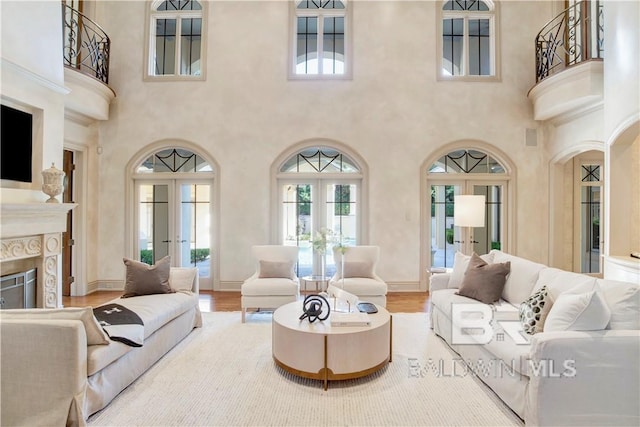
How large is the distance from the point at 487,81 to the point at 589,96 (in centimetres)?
166

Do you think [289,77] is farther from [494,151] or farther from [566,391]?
[566,391]

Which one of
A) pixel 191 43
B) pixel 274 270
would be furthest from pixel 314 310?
pixel 191 43

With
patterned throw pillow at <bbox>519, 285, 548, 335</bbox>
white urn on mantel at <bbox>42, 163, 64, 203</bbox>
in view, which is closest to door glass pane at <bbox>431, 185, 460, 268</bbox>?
patterned throw pillow at <bbox>519, 285, 548, 335</bbox>

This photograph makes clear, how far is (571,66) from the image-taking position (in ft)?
16.8

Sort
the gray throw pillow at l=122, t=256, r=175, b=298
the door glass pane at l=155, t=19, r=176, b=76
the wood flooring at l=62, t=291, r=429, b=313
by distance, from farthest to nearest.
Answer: the door glass pane at l=155, t=19, r=176, b=76, the wood flooring at l=62, t=291, r=429, b=313, the gray throw pillow at l=122, t=256, r=175, b=298

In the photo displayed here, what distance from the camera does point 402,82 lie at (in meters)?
6.22

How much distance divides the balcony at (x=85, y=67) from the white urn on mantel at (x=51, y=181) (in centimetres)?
174

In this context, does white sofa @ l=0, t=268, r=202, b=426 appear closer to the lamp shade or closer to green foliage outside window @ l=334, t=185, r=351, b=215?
the lamp shade

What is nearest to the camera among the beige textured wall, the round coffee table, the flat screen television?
the round coffee table

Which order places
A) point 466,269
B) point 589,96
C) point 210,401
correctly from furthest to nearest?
point 589,96, point 466,269, point 210,401

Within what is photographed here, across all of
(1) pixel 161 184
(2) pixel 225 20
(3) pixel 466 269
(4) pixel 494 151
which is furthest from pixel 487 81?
(1) pixel 161 184

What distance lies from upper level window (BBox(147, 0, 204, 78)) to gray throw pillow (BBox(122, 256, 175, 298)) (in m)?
3.91

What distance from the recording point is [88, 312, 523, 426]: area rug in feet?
8.05

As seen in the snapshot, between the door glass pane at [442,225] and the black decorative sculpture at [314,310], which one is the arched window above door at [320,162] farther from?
the black decorative sculpture at [314,310]
